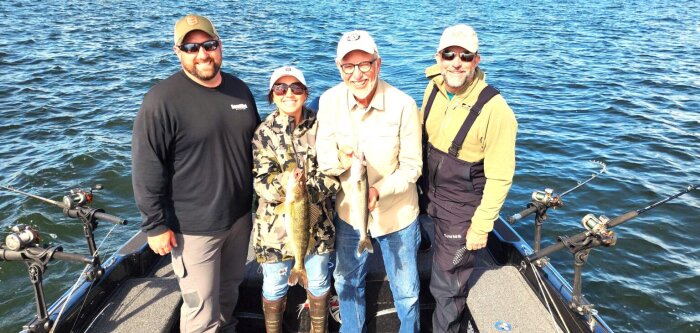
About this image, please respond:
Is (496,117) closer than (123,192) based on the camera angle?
Yes

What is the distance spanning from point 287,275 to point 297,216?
32.7 inches

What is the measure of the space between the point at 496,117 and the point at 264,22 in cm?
2658

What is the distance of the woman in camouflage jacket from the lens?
3.97 metres

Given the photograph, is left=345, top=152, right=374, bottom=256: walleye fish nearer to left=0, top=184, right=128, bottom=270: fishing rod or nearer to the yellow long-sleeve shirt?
the yellow long-sleeve shirt

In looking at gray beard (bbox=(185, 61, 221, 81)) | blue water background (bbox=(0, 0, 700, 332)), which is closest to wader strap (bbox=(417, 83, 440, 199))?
gray beard (bbox=(185, 61, 221, 81))

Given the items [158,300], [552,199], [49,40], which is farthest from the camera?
[49,40]

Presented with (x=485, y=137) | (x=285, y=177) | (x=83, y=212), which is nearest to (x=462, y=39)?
(x=485, y=137)

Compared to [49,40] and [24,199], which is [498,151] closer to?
[24,199]

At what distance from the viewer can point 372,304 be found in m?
5.31

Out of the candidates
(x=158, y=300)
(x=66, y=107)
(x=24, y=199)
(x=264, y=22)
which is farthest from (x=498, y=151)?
(x=264, y=22)

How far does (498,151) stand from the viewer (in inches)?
154

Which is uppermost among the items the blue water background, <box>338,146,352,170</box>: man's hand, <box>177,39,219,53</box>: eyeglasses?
<box>177,39,219,53</box>: eyeglasses

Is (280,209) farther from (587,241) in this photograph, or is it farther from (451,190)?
(587,241)

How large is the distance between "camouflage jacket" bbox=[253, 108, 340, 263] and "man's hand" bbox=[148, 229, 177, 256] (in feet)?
2.36
